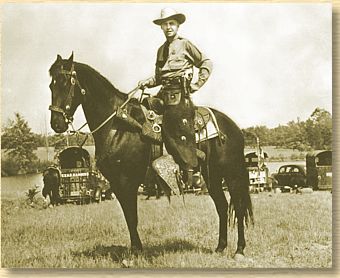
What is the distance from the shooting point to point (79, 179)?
2770mm

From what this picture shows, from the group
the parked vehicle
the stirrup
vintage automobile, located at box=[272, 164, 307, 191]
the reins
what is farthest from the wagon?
the parked vehicle

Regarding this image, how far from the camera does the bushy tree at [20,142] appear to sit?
275cm

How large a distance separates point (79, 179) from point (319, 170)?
1.13 metres

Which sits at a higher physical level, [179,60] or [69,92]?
[179,60]

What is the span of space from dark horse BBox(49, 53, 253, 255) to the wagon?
0.21ft

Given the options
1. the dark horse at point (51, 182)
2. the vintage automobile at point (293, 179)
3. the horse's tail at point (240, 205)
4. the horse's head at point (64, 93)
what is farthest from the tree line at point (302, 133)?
the dark horse at point (51, 182)

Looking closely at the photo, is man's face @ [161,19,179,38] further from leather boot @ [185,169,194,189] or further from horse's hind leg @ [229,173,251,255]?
horse's hind leg @ [229,173,251,255]

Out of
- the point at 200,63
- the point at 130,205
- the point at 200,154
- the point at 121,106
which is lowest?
the point at 130,205

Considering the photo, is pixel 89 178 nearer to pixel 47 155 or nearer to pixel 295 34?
pixel 47 155

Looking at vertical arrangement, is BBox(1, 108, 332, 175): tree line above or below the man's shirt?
below

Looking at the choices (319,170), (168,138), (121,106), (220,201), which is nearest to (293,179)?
(319,170)

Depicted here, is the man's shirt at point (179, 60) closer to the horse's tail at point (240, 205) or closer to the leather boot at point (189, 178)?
the leather boot at point (189, 178)

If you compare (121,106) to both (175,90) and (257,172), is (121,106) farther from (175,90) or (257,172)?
(257,172)

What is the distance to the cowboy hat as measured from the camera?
273cm
